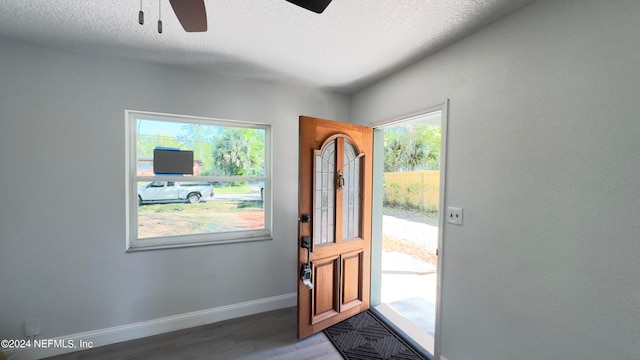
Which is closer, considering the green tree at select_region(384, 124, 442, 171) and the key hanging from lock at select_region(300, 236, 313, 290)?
the key hanging from lock at select_region(300, 236, 313, 290)

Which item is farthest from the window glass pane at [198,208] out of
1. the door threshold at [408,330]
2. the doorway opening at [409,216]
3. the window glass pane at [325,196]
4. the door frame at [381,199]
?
the door threshold at [408,330]

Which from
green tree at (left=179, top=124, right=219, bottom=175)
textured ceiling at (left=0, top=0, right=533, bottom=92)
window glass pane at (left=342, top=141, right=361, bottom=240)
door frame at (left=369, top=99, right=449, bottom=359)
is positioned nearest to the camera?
textured ceiling at (left=0, top=0, right=533, bottom=92)

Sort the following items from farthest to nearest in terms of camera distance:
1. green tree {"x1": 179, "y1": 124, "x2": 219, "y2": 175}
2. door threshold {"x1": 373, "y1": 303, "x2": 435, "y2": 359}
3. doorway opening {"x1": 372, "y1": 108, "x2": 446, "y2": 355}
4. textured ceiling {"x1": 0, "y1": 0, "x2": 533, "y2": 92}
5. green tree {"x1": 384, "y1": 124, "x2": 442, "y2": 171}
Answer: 1. green tree {"x1": 384, "y1": 124, "x2": 442, "y2": 171}
2. doorway opening {"x1": 372, "y1": 108, "x2": 446, "y2": 355}
3. green tree {"x1": 179, "y1": 124, "x2": 219, "y2": 175}
4. door threshold {"x1": 373, "y1": 303, "x2": 435, "y2": 359}
5. textured ceiling {"x1": 0, "y1": 0, "x2": 533, "y2": 92}

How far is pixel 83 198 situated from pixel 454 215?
Result: 2819 millimetres

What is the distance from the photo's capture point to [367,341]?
82.3 inches

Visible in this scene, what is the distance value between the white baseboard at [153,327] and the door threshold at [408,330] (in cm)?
98

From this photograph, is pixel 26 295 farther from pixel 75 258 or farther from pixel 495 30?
pixel 495 30

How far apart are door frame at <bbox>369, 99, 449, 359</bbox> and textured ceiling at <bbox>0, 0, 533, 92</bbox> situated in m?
0.44

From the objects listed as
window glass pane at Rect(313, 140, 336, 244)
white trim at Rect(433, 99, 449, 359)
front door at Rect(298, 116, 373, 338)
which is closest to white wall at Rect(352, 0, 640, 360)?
white trim at Rect(433, 99, 449, 359)

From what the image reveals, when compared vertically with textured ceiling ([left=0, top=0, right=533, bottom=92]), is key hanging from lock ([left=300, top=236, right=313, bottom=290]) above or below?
below

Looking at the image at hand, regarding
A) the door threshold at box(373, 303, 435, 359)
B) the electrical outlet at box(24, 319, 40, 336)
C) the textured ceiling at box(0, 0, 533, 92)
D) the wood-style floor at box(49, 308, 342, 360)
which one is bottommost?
the wood-style floor at box(49, 308, 342, 360)

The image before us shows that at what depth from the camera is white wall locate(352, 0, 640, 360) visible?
102cm

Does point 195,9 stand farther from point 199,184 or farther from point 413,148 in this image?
point 413,148

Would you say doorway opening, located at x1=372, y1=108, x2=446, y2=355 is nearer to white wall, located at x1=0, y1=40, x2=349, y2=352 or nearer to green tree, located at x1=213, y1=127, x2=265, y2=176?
green tree, located at x1=213, y1=127, x2=265, y2=176
